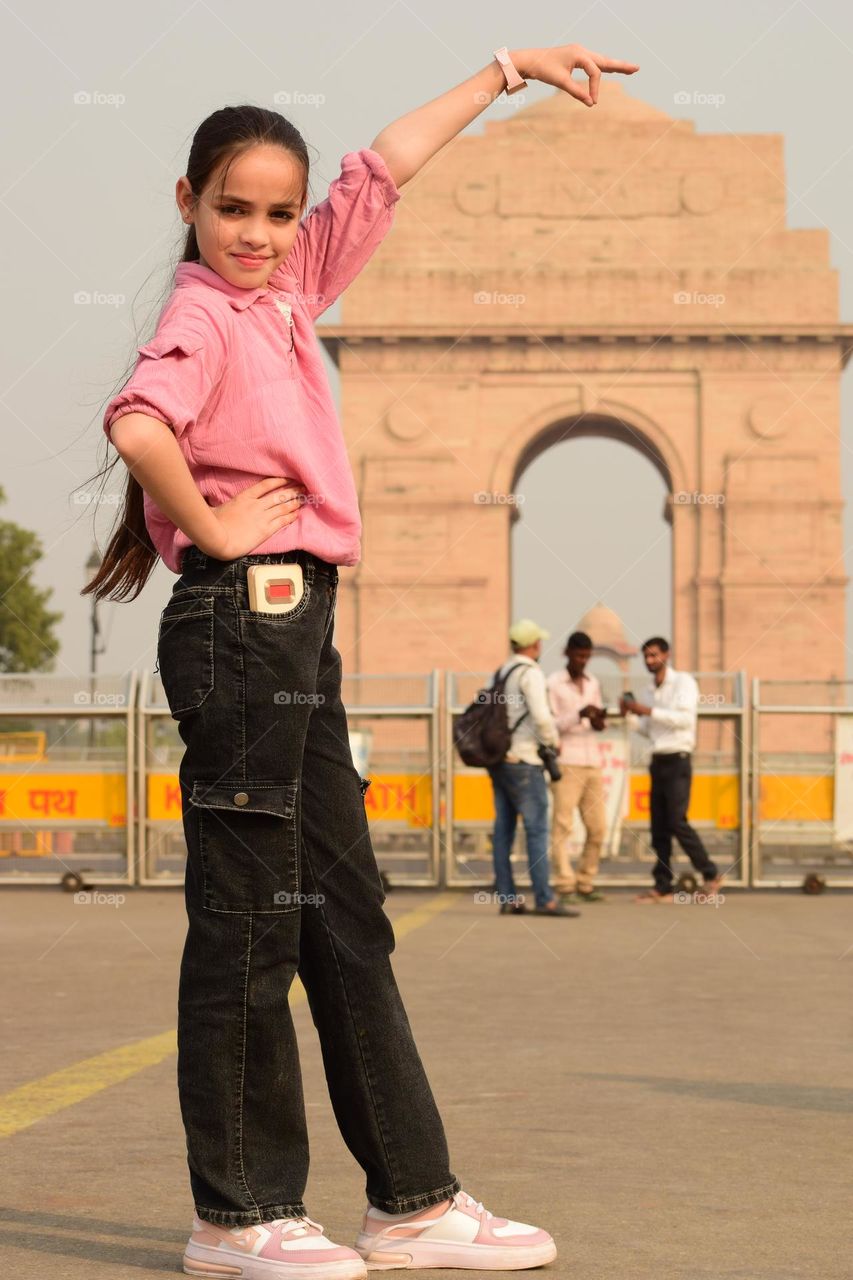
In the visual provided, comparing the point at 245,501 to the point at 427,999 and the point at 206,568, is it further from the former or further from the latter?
the point at 427,999

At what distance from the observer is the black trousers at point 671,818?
12.2 m

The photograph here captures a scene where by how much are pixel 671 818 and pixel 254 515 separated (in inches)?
369

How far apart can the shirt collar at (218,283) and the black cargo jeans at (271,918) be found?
39 cm

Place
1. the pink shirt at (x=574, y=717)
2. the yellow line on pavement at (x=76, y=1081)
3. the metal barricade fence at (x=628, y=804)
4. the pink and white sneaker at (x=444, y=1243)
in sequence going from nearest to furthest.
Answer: the pink and white sneaker at (x=444, y=1243)
the yellow line on pavement at (x=76, y=1081)
the pink shirt at (x=574, y=717)
the metal barricade fence at (x=628, y=804)

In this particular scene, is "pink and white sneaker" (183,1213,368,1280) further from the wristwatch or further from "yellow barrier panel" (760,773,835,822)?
"yellow barrier panel" (760,773,835,822)

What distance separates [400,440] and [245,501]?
30.2 m

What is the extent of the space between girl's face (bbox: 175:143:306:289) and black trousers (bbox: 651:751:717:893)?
9.29 meters

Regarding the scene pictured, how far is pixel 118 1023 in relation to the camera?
20.7 ft

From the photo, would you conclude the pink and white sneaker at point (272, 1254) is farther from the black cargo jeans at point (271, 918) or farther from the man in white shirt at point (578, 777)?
the man in white shirt at point (578, 777)

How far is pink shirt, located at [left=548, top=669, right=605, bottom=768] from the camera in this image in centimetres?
1234

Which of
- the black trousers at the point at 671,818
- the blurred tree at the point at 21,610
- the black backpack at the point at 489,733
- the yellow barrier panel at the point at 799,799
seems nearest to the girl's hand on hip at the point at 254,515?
the black backpack at the point at 489,733

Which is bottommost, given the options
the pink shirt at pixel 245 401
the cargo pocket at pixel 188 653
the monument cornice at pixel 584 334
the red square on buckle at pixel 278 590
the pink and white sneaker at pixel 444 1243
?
the pink and white sneaker at pixel 444 1243

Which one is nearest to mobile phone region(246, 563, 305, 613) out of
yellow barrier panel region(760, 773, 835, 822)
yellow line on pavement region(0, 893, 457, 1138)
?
yellow line on pavement region(0, 893, 457, 1138)

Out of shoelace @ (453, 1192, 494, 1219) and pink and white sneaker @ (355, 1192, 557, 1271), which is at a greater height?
shoelace @ (453, 1192, 494, 1219)
